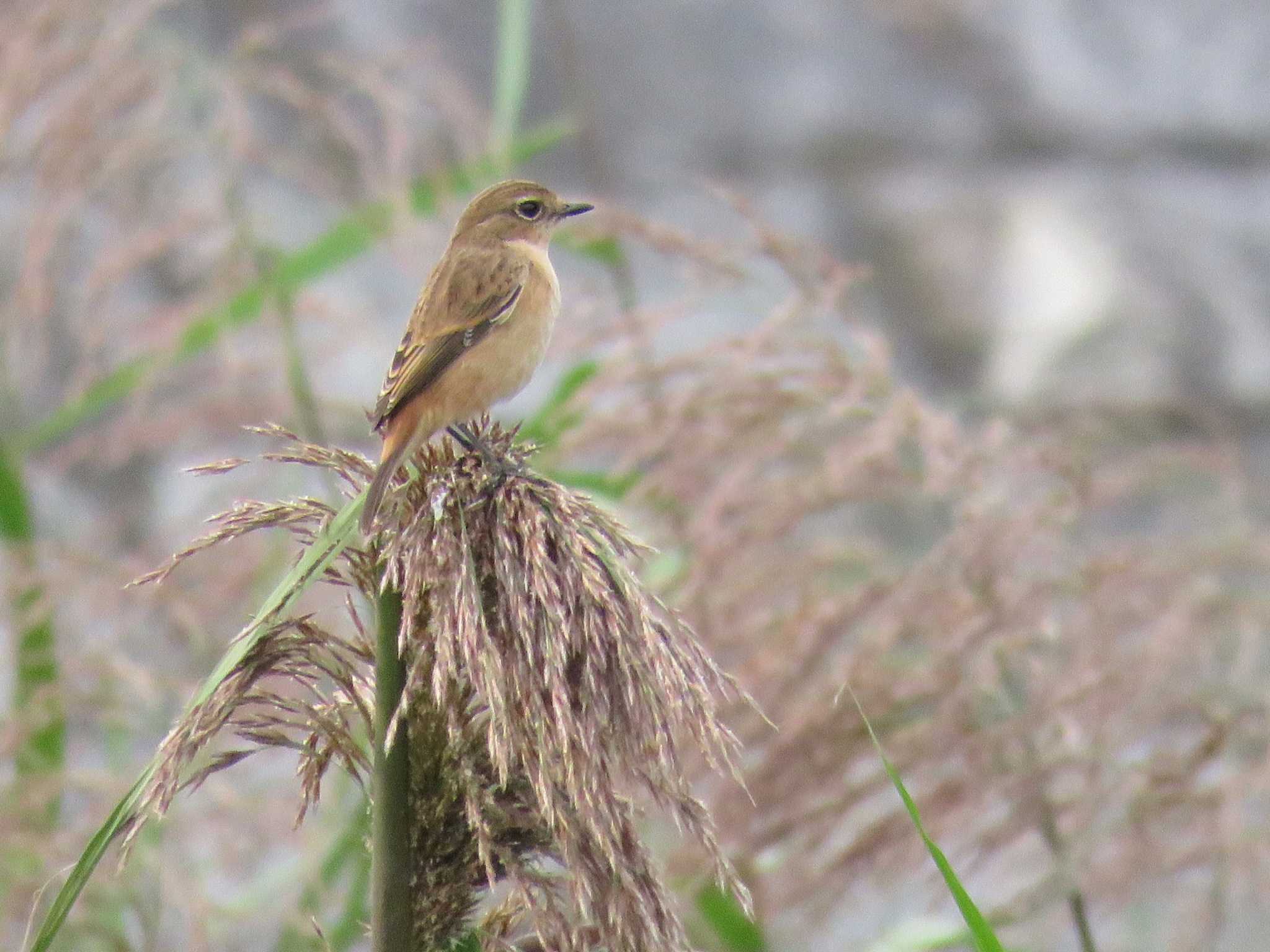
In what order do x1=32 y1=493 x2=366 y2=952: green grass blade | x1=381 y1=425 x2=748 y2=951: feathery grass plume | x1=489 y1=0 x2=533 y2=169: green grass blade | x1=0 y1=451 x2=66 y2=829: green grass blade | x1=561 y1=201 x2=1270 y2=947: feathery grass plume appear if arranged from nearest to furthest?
x1=32 y1=493 x2=366 y2=952: green grass blade < x1=381 y1=425 x2=748 y2=951: feathery grass plume < x1=561 y1=201 x2=1270 y2=947: feathery grass plume < x1=0 y1=451 x2=66 y2=829: green grass blade < x1=489 y1=0 x2=533 y2=169: green grass blade

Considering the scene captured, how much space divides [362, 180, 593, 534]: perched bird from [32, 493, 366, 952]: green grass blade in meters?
0.45

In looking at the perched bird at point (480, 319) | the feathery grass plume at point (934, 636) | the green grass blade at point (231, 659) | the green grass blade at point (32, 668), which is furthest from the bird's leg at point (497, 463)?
the green grass blade at point (32, 668)

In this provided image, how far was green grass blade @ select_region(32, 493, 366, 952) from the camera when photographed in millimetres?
896

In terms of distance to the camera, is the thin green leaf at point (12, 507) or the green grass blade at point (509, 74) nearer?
the thin green leaf at point (12, 507)

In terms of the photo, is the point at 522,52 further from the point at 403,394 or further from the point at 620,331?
the point at 403,394

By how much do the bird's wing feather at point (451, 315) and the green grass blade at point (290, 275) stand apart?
201 mm

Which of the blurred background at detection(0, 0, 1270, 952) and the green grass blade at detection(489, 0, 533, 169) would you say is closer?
the blurred background at detection(0, 0, 1270, 952)

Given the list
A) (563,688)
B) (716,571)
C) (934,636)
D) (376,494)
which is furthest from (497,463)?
(934,636)

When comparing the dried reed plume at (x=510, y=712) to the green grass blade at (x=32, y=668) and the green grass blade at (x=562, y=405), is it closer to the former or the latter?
the green grass blade at (x=562, y=405)

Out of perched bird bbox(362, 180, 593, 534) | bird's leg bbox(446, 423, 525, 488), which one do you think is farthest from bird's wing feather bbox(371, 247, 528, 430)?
bird's leg bbox(446, 423, 525, 488)

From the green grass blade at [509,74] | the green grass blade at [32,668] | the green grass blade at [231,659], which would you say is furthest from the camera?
the green grass blade at [509,74]

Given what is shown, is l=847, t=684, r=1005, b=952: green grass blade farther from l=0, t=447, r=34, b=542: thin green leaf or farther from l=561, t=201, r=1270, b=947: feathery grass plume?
l=0, t=447, r=34, b=542: thin green leaf

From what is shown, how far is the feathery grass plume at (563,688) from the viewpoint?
101cm

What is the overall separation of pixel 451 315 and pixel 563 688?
1031 millimetres
